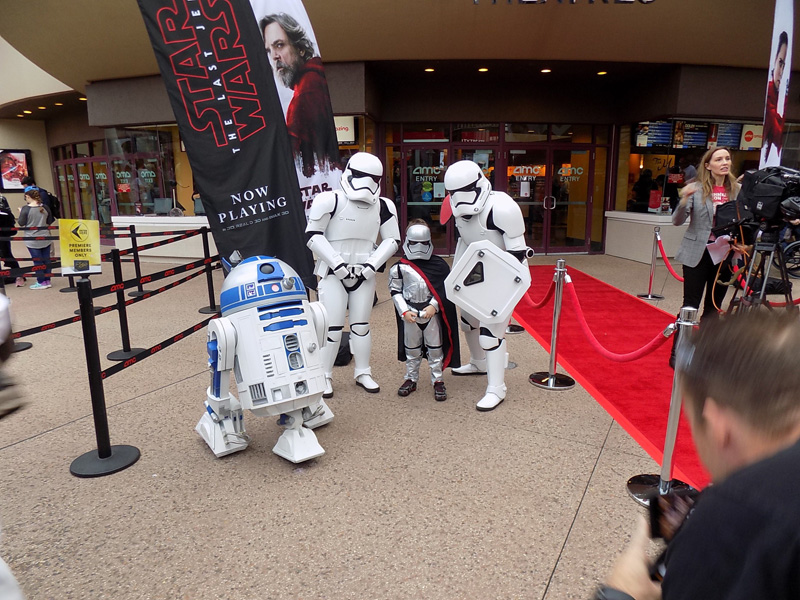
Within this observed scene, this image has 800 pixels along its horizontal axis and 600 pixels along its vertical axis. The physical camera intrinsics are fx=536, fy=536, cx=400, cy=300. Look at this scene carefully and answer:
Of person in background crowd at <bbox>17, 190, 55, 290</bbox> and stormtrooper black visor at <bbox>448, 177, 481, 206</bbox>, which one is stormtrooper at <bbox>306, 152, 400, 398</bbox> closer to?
stormtrooper black visor at <bbox>448, 177, 481, 206</bbox>

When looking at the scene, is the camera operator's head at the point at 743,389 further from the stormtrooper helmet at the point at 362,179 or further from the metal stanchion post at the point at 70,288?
the metal stanchion post at the point at 70,288

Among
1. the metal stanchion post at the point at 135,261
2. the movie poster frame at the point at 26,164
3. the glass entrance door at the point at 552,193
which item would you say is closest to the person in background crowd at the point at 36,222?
the metal stanchion post at the point at 135,261

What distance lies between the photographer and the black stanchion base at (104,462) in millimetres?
3090

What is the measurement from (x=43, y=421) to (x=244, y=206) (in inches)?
84.6

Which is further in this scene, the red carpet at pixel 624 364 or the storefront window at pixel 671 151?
the storefront window at pixel 671 151

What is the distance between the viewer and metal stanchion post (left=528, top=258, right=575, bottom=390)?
418 centimetres

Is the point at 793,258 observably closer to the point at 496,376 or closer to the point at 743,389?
the point at 496,376

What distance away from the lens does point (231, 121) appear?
166 inches

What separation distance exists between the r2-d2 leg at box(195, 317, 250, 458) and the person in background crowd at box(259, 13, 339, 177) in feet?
8.11

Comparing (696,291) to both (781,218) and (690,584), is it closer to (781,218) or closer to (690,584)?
(781,218)

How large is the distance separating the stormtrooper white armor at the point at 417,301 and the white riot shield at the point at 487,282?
0.82 ft

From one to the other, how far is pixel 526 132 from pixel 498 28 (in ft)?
10.0

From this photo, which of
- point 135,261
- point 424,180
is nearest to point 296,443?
point 135,261

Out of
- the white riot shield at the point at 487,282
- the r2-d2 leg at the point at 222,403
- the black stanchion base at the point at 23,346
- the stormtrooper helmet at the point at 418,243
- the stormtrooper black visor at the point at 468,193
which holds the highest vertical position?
the stormtrooper black visor at the point at 468,193
